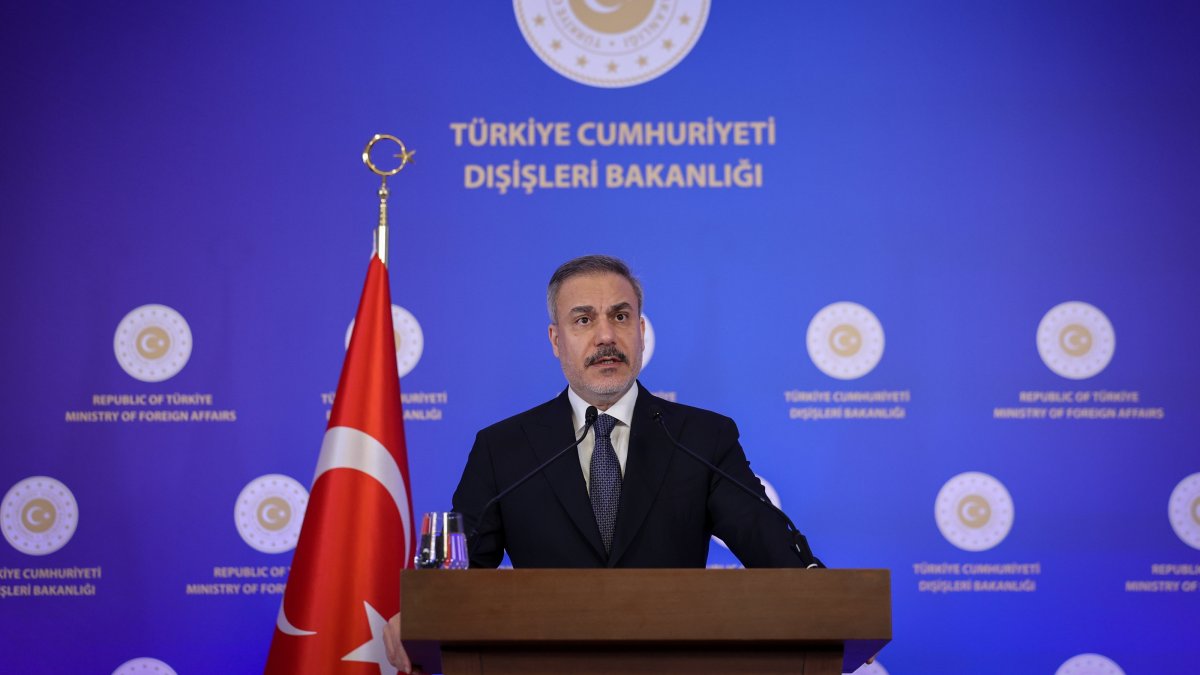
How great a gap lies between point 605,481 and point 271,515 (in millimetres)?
1667

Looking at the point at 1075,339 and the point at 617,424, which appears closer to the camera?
the point at 617,424

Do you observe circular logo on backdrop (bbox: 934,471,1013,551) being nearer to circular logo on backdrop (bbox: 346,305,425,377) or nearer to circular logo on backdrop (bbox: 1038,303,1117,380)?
circular logo on backdrop (bbox: 1038,303,1117,380)

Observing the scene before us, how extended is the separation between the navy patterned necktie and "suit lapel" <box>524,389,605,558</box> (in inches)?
1.6

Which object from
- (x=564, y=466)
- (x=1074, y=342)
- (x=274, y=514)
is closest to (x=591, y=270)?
(x=564, y=466)

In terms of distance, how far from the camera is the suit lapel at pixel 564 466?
2.56 metres

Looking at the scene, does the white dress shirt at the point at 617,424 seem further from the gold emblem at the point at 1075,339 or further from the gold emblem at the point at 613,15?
the gold emblem at the point at 1075,339

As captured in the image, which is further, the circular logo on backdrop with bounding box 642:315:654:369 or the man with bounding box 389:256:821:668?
the circular logo on backdrop with bounding box 642:315:654:369

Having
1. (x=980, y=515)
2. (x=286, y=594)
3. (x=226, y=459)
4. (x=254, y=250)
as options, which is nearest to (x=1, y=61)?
(x=254, y=250)

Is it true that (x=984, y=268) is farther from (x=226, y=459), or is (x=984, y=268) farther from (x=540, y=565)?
(x=226, y=459)

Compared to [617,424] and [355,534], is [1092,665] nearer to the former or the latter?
[617,424]

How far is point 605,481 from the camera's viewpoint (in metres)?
2.64

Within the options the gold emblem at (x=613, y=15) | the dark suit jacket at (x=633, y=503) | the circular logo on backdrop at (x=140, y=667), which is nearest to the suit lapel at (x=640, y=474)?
the dark suit jacket at (x=633, y=503)

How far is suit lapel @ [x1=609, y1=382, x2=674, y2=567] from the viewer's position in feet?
8.41

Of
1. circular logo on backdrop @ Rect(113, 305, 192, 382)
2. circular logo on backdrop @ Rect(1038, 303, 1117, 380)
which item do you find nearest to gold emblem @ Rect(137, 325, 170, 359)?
circular logo on backdrop @ Rect(113, 305, 192, 382)
